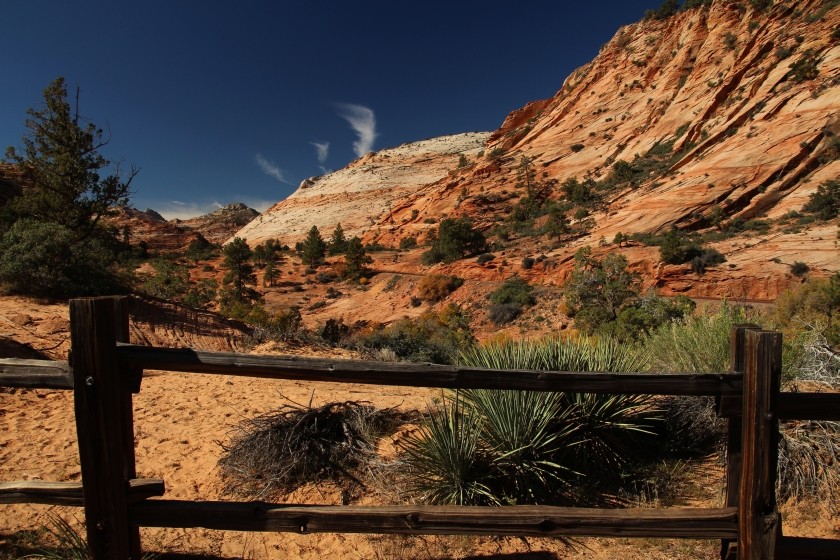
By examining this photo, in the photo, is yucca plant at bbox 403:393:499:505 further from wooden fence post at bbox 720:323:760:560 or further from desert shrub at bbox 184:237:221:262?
desert shrub at bbox 184:237:221:262

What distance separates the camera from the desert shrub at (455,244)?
3606 centimetres

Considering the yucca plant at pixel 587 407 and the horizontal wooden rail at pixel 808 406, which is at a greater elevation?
the horizontal wooden rail at pixel 808 406

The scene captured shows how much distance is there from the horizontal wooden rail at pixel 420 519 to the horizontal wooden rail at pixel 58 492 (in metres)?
0.08

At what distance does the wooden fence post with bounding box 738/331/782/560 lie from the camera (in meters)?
2.18

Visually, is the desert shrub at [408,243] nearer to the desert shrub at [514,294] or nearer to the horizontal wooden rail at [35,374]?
the desert shrub at [514,294]

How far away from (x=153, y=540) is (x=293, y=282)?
38208mm

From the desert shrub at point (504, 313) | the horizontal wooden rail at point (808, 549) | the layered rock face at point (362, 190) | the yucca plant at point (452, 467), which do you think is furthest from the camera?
the layered rock face at point (362, 190)

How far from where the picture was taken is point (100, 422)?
89.2 inches

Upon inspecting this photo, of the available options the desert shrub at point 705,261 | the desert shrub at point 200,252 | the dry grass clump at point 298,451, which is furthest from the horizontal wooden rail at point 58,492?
the desert shrub at point 200,252

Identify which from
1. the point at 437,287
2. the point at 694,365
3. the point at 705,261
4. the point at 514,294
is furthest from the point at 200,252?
the point at 694,365

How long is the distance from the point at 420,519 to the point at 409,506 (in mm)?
88

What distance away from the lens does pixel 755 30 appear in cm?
3916

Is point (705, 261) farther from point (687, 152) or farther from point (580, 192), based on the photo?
point (580, 192)

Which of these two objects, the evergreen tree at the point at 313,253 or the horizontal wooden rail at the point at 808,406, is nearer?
the horizontal wooden rail at the point at 808,406
